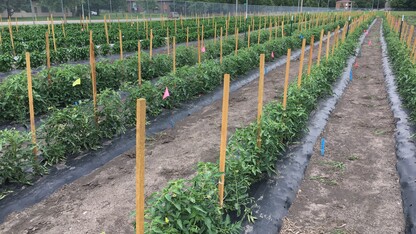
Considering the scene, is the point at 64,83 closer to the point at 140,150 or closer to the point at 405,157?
the point at 140,150

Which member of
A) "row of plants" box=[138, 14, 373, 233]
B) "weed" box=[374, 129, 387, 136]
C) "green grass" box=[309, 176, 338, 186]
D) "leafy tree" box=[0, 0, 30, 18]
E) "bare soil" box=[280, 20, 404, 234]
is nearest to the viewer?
"row of plants" box=[138, 14, 373, 233]

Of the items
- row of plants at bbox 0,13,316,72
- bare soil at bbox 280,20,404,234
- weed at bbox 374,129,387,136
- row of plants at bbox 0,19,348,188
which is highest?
row of plants at bbox 0,13,316,72

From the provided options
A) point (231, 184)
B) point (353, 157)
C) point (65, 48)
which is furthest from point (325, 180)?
point (65, 48)

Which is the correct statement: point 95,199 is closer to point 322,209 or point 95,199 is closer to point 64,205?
point 64,205

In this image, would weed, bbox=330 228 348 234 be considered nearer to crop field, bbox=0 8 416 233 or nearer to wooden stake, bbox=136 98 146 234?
crop field, bbox=0 8 416 233

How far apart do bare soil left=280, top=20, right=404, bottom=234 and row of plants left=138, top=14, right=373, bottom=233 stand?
20.8 inches

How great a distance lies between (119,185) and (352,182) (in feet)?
9.56

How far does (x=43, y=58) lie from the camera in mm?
9938

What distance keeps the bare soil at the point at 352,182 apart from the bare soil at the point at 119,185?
1.43 metres

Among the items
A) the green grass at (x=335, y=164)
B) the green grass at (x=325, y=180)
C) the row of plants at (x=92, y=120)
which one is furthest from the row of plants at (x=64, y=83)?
the green grass at (x=325, y=180)

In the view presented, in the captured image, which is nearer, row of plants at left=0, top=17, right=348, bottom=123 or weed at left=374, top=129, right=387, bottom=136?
row of plants at left=0, top=17, right=348, bottom=123

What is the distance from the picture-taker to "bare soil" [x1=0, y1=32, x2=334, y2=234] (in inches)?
136

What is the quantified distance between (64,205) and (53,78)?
3.47 metres

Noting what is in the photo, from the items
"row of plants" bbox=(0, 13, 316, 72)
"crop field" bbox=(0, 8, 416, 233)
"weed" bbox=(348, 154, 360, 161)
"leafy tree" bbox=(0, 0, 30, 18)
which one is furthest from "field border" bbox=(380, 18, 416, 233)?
"leafy tree" bbox=(0, 0, 30, 18)
